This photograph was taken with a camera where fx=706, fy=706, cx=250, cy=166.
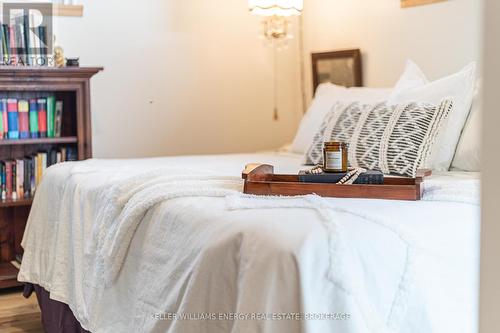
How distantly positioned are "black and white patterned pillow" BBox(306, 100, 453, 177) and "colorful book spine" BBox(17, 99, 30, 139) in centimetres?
170

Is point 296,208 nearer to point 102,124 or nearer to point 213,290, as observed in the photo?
point 213,290

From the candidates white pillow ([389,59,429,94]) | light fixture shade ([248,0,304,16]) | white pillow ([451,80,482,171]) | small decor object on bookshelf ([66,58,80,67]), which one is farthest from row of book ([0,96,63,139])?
white pillow ([451,80,482,171])

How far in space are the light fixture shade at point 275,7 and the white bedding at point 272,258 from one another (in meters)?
1.77

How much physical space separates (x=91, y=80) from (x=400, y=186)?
243cm

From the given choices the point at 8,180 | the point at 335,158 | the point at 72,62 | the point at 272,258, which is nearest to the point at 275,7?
the point at 72,62

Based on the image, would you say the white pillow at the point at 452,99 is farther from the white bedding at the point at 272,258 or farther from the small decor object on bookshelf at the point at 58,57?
the small decor object on bookshelf at the point at 58,57

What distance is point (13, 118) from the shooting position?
143 inches

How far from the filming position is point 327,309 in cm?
147

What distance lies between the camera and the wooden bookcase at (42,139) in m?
3.49

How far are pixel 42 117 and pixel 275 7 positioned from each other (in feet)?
4.63

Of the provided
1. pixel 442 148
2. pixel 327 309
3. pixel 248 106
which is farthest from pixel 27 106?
pixel 327 309

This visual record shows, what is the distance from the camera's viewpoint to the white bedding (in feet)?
4.87

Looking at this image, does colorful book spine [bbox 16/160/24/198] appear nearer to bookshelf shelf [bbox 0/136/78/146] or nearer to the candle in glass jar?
bookshelf shelf [bbox 0/136/78/146]

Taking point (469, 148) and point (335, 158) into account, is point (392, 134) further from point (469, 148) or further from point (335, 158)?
point (335, 158)
